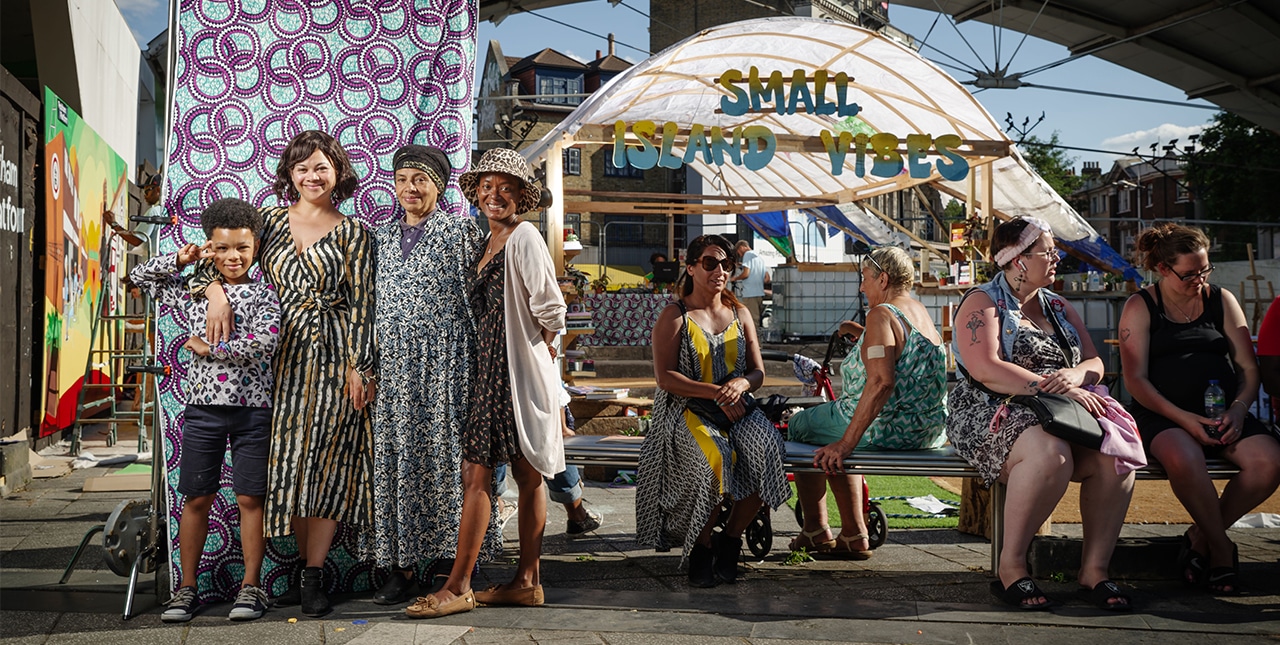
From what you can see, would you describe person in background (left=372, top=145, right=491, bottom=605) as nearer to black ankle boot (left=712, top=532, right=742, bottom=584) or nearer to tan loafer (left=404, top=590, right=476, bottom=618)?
tan loafer (left=404, top=590, right=476, bottom=618)

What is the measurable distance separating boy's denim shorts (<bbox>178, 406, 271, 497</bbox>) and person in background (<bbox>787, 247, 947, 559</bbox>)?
2312 millimetres

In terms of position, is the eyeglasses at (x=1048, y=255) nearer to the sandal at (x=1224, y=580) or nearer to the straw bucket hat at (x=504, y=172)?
the sandal at (x=1224, y=580)

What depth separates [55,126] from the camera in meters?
8.77

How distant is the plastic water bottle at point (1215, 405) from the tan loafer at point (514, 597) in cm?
294

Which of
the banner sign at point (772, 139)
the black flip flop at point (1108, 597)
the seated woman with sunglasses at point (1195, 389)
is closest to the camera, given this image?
the black flip flop at point (1108, 597)

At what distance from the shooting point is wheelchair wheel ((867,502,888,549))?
206 inches

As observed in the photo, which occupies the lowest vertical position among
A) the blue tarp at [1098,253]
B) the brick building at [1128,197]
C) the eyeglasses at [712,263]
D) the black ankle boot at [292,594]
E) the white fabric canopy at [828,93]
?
the black ankle boot at [292,594]

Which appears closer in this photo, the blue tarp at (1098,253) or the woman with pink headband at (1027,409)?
the woman with pink headband at (1027,409)

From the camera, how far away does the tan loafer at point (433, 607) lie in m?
3.93

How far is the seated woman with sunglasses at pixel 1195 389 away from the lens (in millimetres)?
4426

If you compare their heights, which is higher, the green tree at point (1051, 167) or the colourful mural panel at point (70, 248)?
the green tree at point (1051, 167)

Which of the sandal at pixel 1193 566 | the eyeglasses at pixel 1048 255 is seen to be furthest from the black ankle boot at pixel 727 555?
the sandal at pixel 1193 566

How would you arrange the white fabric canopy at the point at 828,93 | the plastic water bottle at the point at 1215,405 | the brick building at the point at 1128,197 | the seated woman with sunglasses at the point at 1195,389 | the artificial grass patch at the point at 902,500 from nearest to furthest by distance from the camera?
the seated woman with sunglasses at the point at 1195,389
the plastic water bottle at the point at 1215,405
the artificial grass patch at the point at 902,500
the white fabric canopy at the point at 828,93
the brick building at the point at 1128,197

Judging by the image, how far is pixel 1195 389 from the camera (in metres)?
4.64
